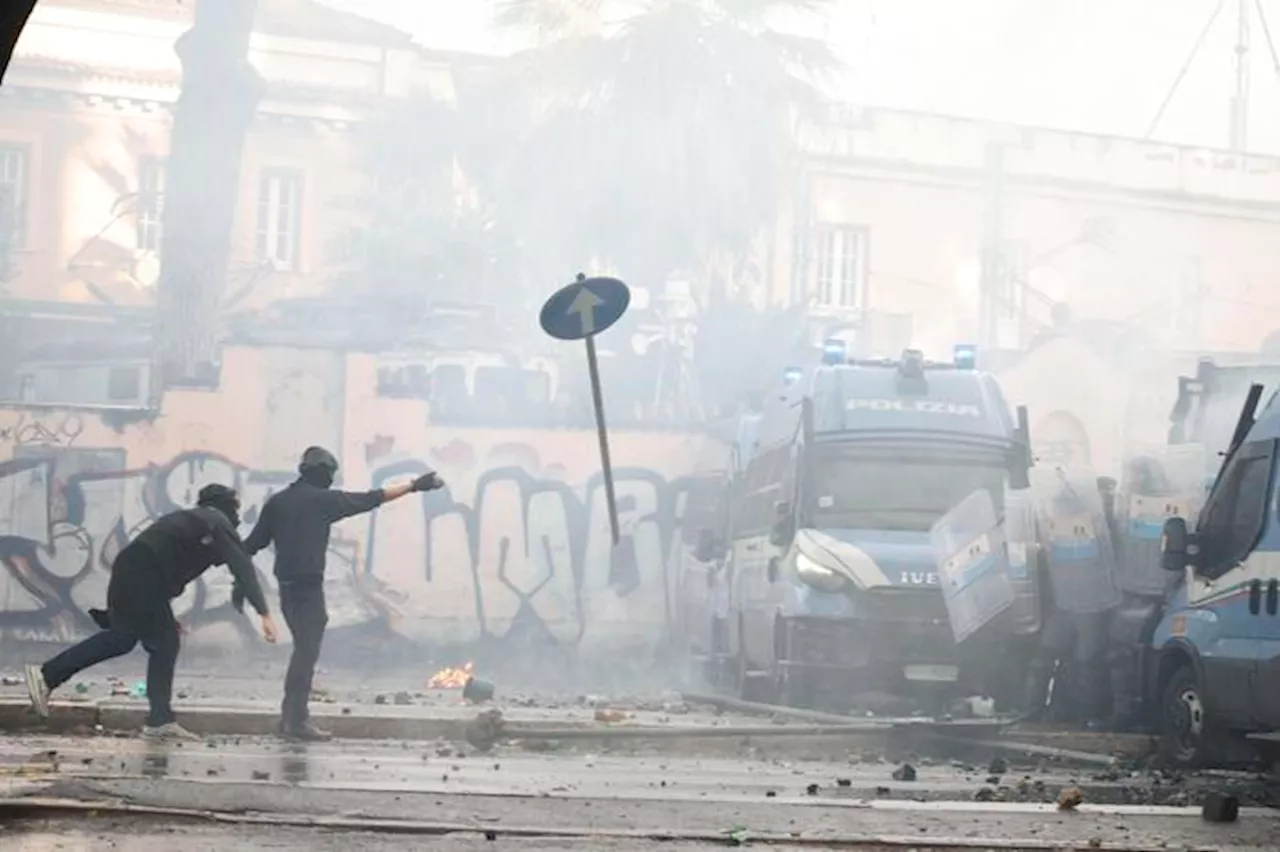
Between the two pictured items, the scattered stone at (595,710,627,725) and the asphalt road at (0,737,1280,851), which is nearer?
the asphalt road at (0,737,1280,851)

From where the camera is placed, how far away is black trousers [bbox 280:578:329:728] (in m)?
12.0

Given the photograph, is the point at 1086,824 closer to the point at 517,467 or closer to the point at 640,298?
the point at 517,467

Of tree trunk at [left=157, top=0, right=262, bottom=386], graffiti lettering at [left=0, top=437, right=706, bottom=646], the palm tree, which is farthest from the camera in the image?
the palm tree

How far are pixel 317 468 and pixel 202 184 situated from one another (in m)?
15.8

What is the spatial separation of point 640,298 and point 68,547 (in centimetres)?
1231

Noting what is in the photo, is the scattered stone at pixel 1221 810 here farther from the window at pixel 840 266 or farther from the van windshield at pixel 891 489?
the window at pixel 840 266

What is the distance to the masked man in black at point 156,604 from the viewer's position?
11.6m

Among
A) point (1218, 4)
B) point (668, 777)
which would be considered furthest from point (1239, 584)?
point (1218, 4)

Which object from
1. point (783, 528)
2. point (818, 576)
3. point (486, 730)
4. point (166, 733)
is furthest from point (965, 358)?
point (166, 733)

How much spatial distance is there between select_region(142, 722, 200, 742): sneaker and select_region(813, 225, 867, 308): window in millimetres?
26936

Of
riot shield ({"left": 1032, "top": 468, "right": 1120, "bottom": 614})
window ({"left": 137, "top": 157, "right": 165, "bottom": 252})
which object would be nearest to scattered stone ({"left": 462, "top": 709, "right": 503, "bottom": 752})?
riot shield ({"left": 1032, "top": 468, "right": 1120, "bottom": 614})

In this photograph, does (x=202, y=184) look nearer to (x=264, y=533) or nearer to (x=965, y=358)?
(x=965, y=358)

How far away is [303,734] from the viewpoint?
476 inches

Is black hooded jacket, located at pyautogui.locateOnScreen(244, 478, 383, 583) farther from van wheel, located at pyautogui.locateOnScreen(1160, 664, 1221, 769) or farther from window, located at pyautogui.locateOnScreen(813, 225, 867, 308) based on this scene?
window, located at pyautogui.locateOnScreen(813, 225, 867, 308)
